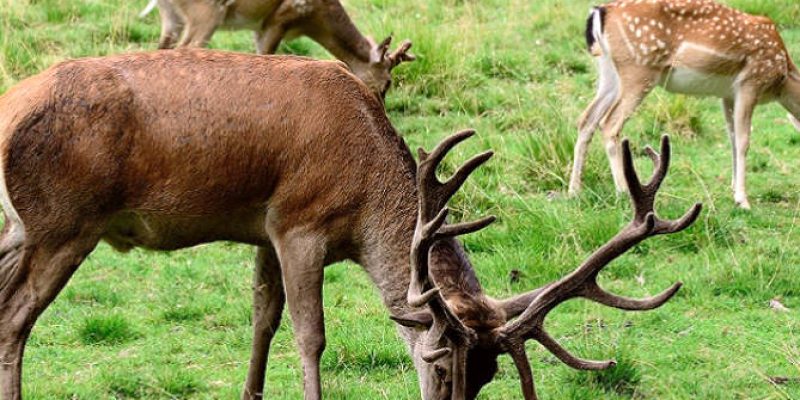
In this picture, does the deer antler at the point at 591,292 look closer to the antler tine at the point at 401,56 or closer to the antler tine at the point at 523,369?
the antler tine at the point at 523,369

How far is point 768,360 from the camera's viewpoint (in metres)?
6.50

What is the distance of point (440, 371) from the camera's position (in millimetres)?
5070

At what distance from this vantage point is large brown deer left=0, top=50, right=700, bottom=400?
199 inches

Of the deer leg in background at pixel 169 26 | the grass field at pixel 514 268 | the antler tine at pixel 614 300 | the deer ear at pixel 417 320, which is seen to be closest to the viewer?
the deer ear at pixel 417 320

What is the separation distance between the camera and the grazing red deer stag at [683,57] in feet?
29.0

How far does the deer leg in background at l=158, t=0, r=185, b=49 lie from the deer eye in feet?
16.7

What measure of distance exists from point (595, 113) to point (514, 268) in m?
1.92

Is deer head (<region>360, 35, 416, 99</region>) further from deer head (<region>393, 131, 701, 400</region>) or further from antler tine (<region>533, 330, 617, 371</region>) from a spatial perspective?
antler tine (<region>533, 330, 617, 371</region>)

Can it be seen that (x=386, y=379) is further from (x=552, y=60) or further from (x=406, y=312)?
(x=552, y=60)

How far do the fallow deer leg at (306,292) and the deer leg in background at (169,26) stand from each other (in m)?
4.54

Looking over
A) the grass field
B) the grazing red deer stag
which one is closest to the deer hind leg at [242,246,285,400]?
the grass field

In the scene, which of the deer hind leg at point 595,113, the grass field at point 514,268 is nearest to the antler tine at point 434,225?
the grass field at point 514,268

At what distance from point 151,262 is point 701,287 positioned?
9.41ft

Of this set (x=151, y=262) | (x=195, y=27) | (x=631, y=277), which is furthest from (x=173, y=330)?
(x=195, y=27)
